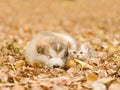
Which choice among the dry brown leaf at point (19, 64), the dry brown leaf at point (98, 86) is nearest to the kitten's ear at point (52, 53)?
the dry brown leaf at point (19, 64)

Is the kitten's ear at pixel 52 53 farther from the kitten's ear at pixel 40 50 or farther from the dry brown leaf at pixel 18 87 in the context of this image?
the dry brown leaf at pixel 18 87

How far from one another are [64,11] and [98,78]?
1292 centimetres

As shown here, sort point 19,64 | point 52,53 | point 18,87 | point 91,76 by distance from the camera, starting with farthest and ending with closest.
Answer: point 19,64 → point 52,53 → point 91,76 → point 18,87

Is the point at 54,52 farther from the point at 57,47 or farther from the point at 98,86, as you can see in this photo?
the point at 98,86

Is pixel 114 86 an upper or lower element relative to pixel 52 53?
lower

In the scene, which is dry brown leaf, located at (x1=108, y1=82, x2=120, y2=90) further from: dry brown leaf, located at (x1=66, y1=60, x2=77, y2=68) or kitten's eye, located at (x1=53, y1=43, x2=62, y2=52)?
kitten's eye, located at (x1=53, y1=43, x2=62, y2=52)

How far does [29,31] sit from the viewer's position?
12211 millimetres

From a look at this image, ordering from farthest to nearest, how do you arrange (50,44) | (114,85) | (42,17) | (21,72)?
(42,17), (50,44), (21,72), (114,85)

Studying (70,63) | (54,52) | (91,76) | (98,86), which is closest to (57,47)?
(54,52)

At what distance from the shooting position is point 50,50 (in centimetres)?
551

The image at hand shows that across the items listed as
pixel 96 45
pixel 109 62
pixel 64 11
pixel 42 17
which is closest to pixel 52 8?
pixel 64 11

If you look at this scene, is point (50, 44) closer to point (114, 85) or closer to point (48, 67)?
point (48, 67)

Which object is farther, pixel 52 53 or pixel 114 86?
pixel 52 53

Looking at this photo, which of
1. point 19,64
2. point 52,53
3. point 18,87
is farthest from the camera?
point 19,64
